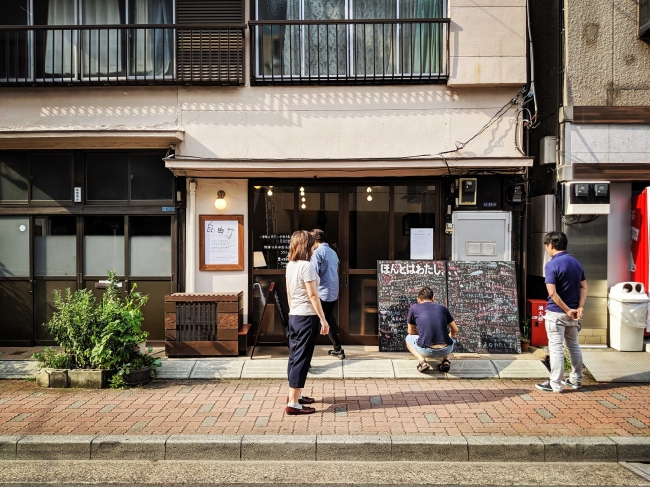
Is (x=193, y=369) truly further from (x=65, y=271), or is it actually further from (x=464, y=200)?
(x=464, y=200)

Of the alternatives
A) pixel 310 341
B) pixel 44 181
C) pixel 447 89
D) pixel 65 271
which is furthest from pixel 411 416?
pixel 44 181

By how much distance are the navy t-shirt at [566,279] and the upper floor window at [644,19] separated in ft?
14.2

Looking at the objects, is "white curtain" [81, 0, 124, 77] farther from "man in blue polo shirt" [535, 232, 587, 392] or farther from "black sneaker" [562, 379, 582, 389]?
"black sneaker" [562, 379, 582, 389]

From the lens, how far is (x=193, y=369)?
26.7 feet

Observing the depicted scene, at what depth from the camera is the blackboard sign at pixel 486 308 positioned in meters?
8.76

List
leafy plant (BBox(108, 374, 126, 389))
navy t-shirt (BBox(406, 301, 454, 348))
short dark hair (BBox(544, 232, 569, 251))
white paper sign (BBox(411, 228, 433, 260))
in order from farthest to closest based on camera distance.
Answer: white paper sign (BBox(411, 228, 433, 260)) → navy t-shirt (BBox(406, 301, 454, 348)) → leafy plant (BBox(108, 374, 126, 389)) → short dark hair (BBox(544, 232, 569, 251))

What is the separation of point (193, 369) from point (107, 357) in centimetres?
123

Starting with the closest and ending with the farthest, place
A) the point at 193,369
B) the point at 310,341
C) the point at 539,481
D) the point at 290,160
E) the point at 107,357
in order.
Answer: the point at 539,481 < the point at 310,341 < the point at 107,357 < the point at 193,369 < the point at 290,160

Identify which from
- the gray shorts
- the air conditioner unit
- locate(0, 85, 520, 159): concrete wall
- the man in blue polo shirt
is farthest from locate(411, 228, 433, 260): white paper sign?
the man in blue polo shirt

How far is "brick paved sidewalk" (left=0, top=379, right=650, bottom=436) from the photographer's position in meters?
5.92

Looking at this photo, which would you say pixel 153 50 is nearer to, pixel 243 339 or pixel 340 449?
pixel 243 339

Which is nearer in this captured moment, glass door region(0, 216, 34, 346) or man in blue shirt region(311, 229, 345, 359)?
man in blue shirt region(311, 229, 345, 359)

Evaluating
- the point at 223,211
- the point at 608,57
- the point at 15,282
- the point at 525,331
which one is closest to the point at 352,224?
the point at 223,211

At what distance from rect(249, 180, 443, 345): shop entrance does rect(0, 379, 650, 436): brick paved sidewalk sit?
1.93 meters
